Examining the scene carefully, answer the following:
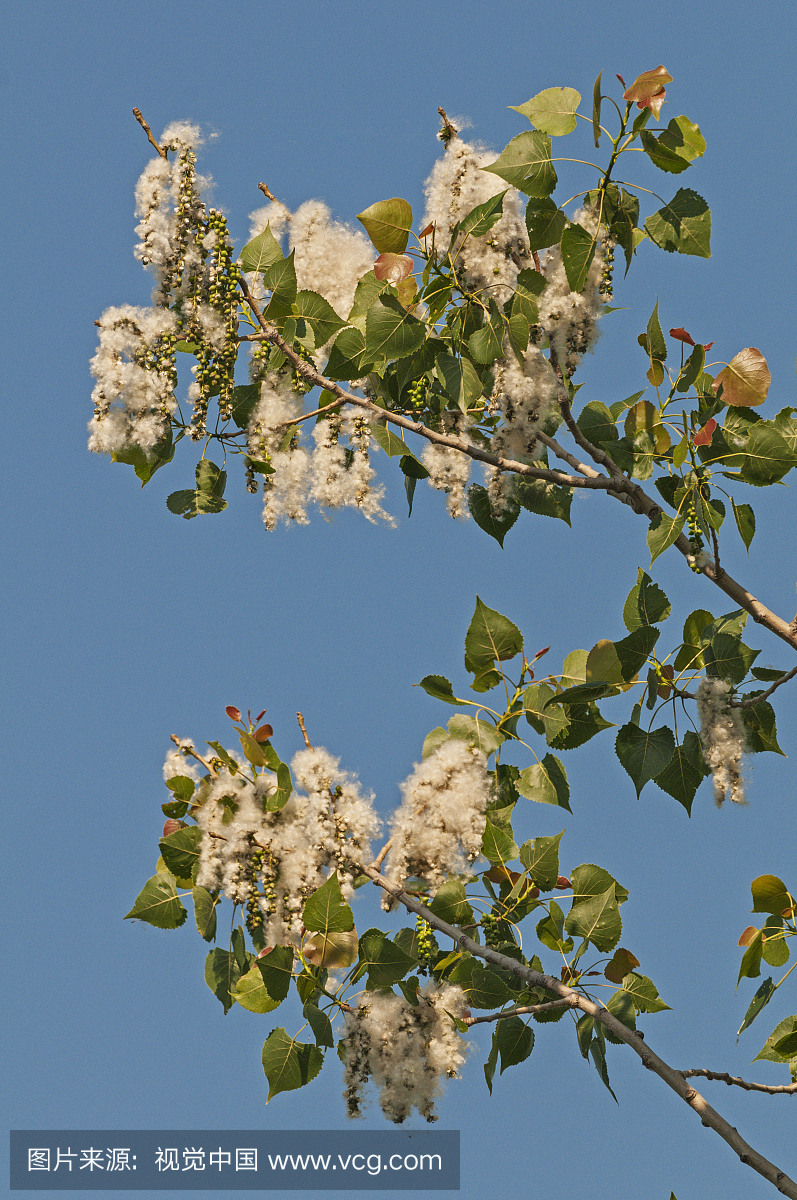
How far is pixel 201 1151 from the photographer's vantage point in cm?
708

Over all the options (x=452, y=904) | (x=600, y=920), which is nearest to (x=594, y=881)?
(x=600, y=920)

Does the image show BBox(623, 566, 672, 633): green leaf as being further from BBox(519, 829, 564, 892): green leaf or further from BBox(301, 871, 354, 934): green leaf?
BBox(301, 871, 354, 934): green leaf

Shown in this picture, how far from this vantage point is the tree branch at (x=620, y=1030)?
10.7 feet

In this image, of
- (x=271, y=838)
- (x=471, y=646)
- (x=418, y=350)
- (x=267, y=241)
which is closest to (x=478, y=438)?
(x=418, y=350)

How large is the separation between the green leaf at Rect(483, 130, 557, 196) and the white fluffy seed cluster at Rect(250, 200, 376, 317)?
44.7 inches

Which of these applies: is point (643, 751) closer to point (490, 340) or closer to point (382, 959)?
point (382, 959)

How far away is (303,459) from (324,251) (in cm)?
98

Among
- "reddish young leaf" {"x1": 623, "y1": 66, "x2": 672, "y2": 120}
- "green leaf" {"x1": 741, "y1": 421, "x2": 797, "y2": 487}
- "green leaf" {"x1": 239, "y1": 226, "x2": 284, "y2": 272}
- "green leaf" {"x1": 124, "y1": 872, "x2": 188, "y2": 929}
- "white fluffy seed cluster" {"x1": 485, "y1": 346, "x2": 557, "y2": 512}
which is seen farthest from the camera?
"green leaf" {"x1": 124, "y1": 872, "x2": 188, "y2": 929}

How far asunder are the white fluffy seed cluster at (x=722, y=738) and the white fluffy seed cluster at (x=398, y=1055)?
4.82 ft

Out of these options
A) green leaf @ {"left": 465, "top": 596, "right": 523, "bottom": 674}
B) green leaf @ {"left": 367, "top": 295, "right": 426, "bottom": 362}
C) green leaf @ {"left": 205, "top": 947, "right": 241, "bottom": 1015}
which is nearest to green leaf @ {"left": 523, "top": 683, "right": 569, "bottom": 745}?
green leaf @ {"left": 465, "top": 596, "right": 523, "bottom": 674}

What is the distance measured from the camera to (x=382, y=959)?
4020mm

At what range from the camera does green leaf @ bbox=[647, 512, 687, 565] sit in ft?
11.9

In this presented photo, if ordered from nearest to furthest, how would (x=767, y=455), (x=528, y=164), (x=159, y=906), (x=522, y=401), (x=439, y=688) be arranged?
(x=528, y=164) < (x=767, y=455) < (x=522, y=401) < (x=439, y=688) < (x=159, y=906)

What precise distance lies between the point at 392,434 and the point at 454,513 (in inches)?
17.5
